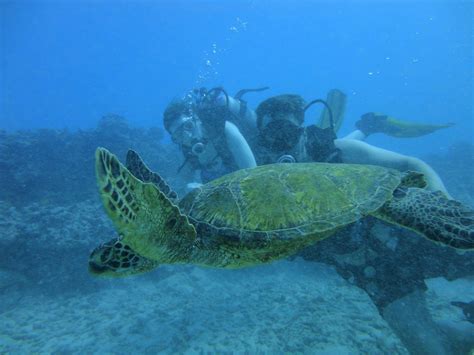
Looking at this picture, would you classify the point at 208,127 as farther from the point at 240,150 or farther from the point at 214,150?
the point at 240,150

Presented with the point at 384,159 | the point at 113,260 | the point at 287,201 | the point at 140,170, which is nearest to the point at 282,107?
the point at 384,159

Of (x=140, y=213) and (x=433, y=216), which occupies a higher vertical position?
(x=140, y=213)

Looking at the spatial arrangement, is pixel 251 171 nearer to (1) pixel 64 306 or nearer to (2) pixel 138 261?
(2) pixel 138 261

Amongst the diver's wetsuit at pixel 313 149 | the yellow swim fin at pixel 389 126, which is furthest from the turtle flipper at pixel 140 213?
the yellow swim fin at pixel 389 126

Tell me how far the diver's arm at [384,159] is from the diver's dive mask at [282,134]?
0.92 m

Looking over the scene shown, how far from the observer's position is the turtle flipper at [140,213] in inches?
67.6

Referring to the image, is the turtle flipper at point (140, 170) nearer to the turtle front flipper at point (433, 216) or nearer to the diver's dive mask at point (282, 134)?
the turtle front flipper at point (433, 216)

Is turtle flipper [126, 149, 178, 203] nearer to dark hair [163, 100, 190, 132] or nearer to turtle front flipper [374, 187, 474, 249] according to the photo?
turtle front flipper [374, 187, 474, 249]

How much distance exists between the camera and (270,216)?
8.71ft

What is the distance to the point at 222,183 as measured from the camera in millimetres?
3100

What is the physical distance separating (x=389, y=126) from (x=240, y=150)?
23.0ft

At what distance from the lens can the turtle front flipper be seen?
2515 millimetres

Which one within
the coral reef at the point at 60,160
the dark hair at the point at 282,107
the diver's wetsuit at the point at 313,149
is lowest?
the diver's wetsuit at the point at 313,149

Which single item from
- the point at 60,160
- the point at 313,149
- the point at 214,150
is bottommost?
the point at 313,149
